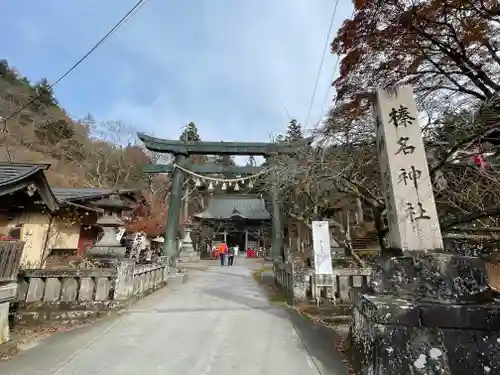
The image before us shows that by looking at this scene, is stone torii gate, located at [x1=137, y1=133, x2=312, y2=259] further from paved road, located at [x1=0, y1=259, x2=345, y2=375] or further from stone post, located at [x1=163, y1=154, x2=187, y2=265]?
paved road, located at [x1=0, y1=259, x2=345, y2=375]

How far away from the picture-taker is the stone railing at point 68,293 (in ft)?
18.7

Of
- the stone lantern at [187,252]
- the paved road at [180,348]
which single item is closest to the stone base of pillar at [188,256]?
the stone lantern at [187,252]

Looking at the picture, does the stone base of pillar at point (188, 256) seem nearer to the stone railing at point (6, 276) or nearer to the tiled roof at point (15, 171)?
the tiled roof at point (15, 171)

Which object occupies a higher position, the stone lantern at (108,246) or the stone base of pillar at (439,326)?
the stone lantern at (108,246)

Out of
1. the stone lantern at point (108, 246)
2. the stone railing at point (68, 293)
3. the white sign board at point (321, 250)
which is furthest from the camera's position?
the stone lantern at point (108, 246)

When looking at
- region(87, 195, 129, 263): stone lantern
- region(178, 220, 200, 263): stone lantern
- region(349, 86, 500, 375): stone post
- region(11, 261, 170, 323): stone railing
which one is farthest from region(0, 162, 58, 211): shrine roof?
region(178, 220, 200, 263): stone lantern

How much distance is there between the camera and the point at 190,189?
32625mm

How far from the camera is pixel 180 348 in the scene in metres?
4.09

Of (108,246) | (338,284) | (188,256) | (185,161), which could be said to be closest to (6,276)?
(108,246)

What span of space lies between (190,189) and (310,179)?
26.5 metres

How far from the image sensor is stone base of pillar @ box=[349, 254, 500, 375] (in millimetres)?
2385

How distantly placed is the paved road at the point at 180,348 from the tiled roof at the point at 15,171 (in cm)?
349

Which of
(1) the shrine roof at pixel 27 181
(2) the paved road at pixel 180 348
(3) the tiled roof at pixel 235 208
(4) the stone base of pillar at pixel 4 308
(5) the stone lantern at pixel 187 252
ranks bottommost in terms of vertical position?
(2) the paved road at pixel 180 348

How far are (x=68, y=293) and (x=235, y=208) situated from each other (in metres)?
27.7
